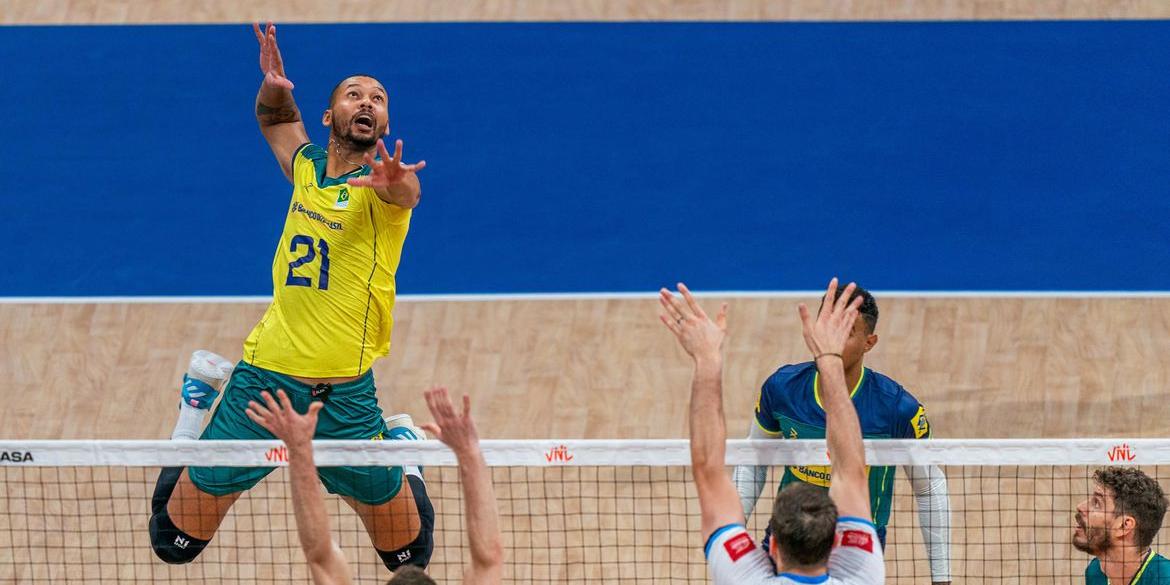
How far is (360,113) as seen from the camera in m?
9.66

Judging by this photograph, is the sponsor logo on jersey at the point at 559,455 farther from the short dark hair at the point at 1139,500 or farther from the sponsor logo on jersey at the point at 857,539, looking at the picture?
the short dark hair at the point at 1139,500

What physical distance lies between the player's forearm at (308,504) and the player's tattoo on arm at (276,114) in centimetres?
381

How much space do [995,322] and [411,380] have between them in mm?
5142

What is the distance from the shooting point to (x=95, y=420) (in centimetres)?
1395

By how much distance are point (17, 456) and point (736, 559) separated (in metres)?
4.36

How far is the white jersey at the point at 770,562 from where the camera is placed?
6746 mm

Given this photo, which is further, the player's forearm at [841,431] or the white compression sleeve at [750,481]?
the white compression sleeve at [750,481]

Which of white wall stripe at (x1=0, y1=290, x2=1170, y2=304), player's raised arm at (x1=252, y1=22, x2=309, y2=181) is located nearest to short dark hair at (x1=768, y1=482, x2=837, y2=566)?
player's raised arm at (x1=252, y1=22, x2=309, y2=181)

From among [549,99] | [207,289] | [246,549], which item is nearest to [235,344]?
[207,289]

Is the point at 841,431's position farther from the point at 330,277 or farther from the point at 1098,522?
the point at 330,277

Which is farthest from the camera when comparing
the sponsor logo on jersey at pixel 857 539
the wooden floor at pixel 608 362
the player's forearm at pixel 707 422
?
the wooden floor at pixel 608 362

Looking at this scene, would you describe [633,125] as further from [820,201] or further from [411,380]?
[411,380]

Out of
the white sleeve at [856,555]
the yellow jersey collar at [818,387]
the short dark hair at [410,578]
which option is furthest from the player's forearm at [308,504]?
the yellow jersey collar at [818,387]

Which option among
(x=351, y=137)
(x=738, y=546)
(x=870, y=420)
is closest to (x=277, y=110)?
(x=351, y=137)
